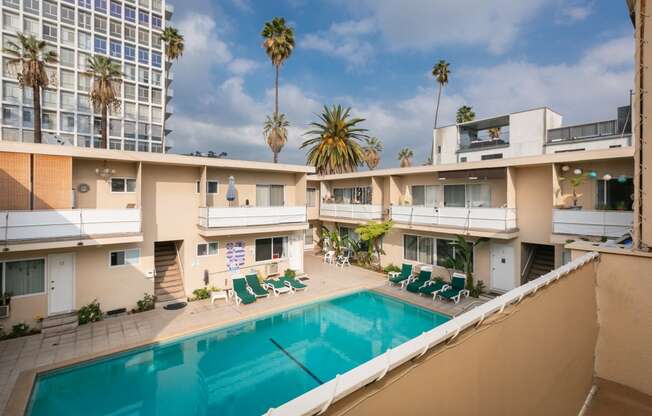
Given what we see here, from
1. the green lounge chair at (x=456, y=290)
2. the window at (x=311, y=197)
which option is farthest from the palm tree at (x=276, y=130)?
the green lounge chair at (x=456, y=290)

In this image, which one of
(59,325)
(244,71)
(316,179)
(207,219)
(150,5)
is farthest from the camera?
(150,5)

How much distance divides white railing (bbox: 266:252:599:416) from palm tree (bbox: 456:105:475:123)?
47.1m

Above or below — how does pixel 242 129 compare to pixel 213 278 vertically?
above

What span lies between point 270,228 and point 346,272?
6.75 metres

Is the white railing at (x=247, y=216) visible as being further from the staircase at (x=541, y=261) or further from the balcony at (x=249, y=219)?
the staircase at (x=541, y=261)

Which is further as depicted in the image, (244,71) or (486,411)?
(244,71)

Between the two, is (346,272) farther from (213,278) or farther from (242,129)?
(242,129)

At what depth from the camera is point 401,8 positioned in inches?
544

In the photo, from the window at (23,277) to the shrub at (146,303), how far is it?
354 cm

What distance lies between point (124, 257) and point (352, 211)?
14639mm

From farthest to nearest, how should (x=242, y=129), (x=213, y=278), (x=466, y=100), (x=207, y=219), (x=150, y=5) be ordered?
(x=150, y=5), (x=242, y=129), (x=466, y=100), (x=213, y=278), (x=207, y=219)

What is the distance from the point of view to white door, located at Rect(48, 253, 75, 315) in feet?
40.8

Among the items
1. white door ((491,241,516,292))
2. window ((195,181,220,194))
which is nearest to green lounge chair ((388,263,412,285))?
white door ((491,241,516,292))

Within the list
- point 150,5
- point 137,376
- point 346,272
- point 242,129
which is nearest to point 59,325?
point 137,376
